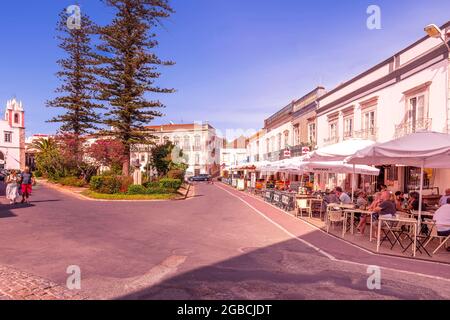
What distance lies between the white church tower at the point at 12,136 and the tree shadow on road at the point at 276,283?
221 ft

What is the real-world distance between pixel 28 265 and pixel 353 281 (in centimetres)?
556

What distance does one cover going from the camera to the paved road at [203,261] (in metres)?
5.19

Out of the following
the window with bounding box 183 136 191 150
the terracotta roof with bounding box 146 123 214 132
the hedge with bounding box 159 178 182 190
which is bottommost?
the hedge with bounding box 159 178 182 190

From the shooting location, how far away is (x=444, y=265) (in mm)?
7105

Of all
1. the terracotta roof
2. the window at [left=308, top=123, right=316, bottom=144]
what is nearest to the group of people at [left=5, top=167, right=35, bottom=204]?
the window at [left=308, top=123, right=316, bottom=144]

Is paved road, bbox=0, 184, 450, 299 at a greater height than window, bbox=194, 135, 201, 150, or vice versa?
window, bbox=194, 135, 201, 150

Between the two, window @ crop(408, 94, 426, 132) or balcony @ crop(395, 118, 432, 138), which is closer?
balcony @ crop(395, 118, 432, 138)

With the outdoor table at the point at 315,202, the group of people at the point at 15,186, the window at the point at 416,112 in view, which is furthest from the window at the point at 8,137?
the window at the point at 416,112

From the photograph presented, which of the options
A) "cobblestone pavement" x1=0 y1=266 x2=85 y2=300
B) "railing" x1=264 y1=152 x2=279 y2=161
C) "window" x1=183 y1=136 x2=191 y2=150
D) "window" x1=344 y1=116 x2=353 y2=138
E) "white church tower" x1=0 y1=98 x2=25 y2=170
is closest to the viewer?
"cobblestone pavement" x1=0 y1=266 x2=85 y2=300

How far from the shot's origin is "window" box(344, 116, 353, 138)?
22234 millimetres

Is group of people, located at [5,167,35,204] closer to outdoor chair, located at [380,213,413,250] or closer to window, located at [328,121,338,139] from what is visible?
outdoor chair, located at [380,213,413,250]

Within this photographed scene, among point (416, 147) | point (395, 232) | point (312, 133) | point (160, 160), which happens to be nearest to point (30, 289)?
point (416, 147)

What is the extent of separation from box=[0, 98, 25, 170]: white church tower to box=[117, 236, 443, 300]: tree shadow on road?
221 feet
